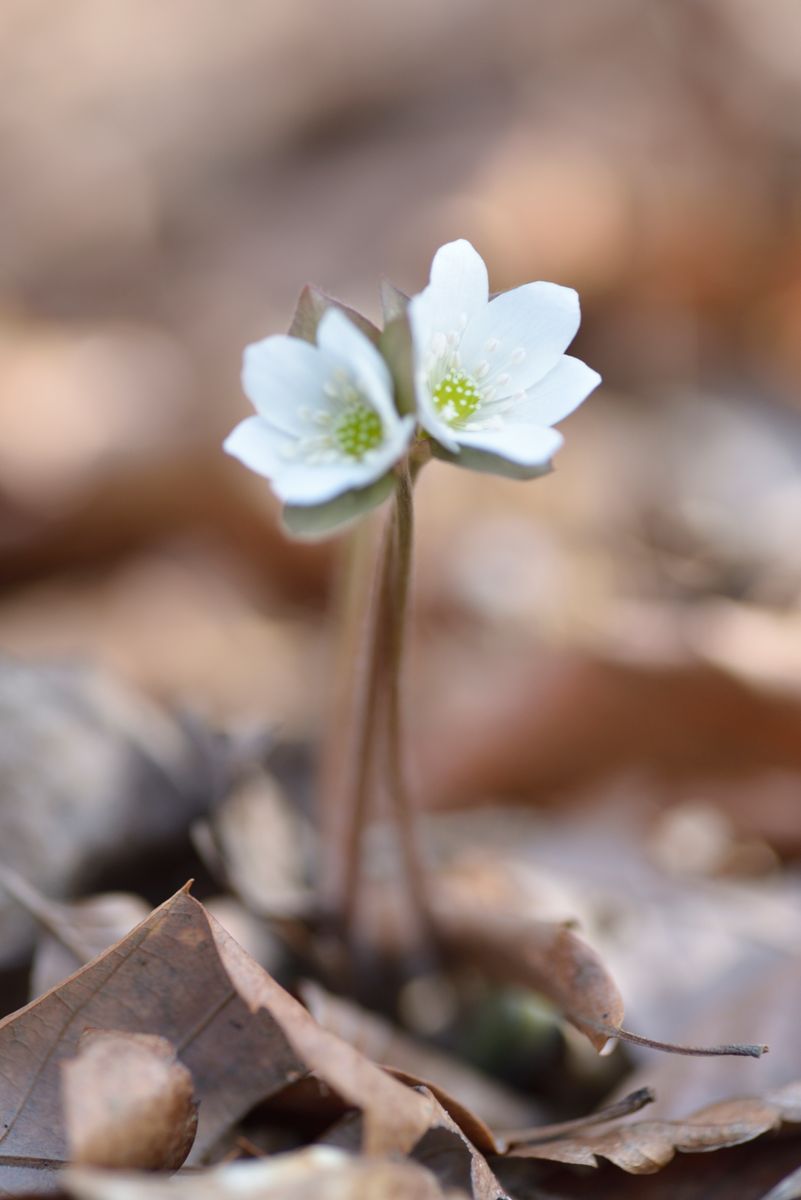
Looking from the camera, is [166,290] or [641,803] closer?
[641,803]

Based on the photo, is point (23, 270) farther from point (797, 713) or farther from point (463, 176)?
point (797, 713)

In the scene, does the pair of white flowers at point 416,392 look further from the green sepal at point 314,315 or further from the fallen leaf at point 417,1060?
the fallen leaf at point 417,1060

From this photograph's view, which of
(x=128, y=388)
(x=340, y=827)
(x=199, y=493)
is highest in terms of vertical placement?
(x=128, y=388)

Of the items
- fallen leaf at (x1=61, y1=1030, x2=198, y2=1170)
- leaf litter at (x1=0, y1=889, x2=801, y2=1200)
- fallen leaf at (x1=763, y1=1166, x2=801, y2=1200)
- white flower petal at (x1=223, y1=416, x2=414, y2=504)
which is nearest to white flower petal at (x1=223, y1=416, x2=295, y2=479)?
white flower petal at (x1=223, y1=416, x2=414, y2=504)

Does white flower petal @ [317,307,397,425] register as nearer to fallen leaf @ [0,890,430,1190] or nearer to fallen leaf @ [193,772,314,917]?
fallen leaf @ [0,890,430,1190]

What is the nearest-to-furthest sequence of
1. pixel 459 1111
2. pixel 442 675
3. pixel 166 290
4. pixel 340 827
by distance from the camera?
pixel 459 1111 < pixel 340 827 < pixel 442 675 < pixel 166 290

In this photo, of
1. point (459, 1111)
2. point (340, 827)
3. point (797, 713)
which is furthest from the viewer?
point (797, 713)

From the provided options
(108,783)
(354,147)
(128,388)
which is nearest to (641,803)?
(108,783)
